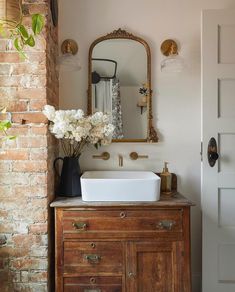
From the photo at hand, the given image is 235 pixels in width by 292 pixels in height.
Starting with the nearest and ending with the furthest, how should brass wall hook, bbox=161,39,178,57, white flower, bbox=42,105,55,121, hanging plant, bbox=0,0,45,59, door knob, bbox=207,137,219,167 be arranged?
hanging plant, bbox=0,0,45,59 < white flower, bbox=42,105,55,121 < door knob, bbox=207,137,219,167 < brass wall hook, bbox=161,39,178,57

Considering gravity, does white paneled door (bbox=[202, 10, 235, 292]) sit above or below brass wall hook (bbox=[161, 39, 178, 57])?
below

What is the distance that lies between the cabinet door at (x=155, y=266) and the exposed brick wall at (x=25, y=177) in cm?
54

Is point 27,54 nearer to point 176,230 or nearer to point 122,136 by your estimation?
point 122,136

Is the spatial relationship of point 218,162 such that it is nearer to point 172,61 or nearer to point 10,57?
point 172,61

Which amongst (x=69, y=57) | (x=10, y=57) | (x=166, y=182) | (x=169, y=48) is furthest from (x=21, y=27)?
(x=166, y=182)

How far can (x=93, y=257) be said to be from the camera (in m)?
1.72

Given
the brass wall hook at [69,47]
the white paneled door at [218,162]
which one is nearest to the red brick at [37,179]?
the brass wall hook at [69,47]

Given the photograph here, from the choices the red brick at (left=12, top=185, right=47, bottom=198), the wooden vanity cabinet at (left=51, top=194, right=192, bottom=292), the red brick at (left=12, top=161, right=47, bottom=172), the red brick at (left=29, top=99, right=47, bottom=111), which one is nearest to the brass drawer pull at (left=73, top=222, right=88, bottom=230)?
the wooden vanity cabinet at (left=51, top=194, right=192, bottom=292)

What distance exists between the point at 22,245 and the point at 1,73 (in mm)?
1056

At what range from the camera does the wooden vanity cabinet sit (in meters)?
1.72

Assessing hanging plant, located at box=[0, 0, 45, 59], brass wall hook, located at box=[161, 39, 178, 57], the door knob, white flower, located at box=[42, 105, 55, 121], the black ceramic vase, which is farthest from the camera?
brass wall hook, located at box=[161, 39, 178, 57]

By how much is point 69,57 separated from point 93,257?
137 centimetres

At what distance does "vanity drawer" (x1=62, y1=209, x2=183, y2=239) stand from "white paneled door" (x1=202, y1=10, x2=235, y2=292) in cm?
45

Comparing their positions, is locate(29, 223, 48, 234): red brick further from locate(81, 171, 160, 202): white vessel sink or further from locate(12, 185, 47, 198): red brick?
locate(81, 171, 160, 202): white vessel sink
